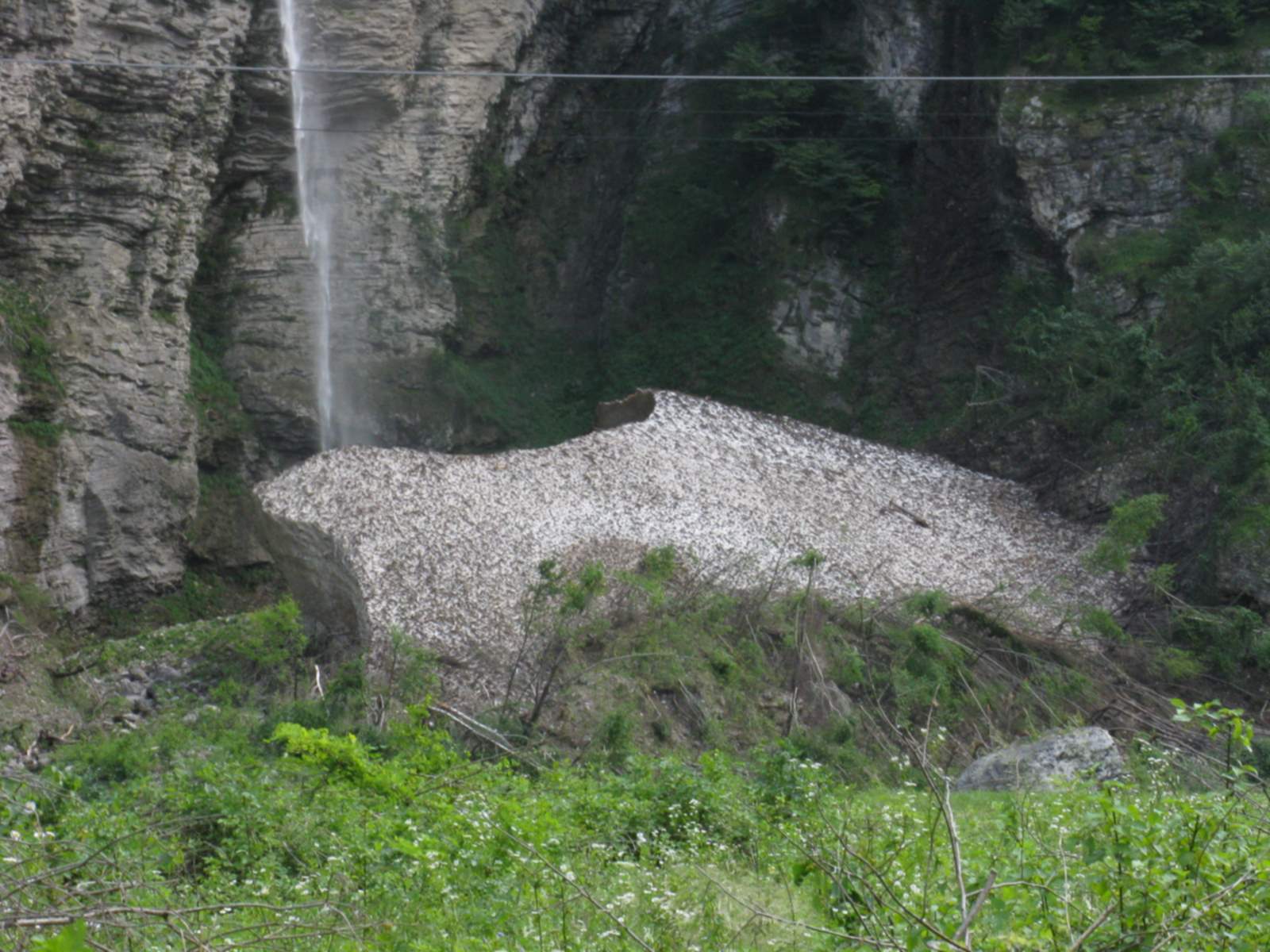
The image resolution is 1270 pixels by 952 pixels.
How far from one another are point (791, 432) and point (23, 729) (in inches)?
400

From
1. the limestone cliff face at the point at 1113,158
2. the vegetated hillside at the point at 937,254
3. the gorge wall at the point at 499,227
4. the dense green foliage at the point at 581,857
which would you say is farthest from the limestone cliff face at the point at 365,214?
the dense green foliage at the point at 581,857

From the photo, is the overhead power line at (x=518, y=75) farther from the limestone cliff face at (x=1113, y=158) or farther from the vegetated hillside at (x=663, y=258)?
the limestone cliff face at (x=1113, y=158)

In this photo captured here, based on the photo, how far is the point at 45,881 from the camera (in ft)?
13.6

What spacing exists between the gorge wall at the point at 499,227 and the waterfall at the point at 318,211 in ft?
0.71

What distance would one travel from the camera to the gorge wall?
16172 mm

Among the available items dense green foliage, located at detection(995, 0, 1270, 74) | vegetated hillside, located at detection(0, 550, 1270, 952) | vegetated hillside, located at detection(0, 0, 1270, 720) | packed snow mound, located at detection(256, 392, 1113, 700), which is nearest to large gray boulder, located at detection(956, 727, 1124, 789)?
vegetated hillside, located at detection(0, 550, 1270, 952)

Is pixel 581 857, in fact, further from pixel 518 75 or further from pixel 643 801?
pixel 518 75

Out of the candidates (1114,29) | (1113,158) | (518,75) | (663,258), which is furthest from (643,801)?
(663,258)

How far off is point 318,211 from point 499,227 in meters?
3.14

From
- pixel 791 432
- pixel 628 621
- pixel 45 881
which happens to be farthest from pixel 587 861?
pixel 791 432

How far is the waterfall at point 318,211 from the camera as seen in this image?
19.9 meters

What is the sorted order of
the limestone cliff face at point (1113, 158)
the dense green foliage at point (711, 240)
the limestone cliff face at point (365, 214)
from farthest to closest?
the dense green foliage at point (711, 240) < the limestone cliff face at point (365, 214) < the limestone cliff face at point (1113, 158)

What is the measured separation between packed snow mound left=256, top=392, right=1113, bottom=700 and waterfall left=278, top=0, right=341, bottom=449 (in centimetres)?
414

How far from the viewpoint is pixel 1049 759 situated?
10141 millimetres
